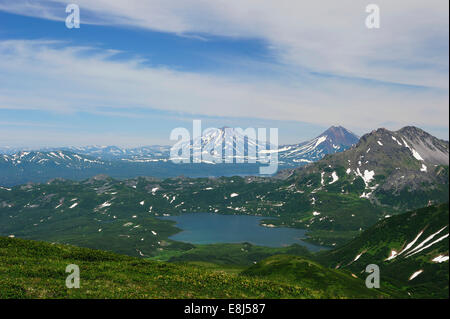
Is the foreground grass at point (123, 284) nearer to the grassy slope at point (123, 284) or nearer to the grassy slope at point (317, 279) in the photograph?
the grassy slope at point (123, 284)

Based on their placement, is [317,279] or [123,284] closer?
[123,284]

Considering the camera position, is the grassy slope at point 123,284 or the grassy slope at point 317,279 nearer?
the grassy slope at point 123,284

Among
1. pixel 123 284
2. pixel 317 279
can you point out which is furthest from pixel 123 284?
pixel 317 279

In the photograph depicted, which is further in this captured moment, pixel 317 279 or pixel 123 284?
pixel 317 279

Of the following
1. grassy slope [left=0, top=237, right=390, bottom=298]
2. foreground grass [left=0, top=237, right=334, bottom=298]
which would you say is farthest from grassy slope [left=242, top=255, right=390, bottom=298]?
grassy slope [left=0, top=237, right=390, bottom=298]

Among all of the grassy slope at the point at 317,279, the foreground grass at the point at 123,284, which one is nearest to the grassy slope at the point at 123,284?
the foreground grass at the point at 123,284

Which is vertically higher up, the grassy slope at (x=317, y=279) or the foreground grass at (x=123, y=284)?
the foreground grass at (x=123, y=284)

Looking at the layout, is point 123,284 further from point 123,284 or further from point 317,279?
point 317,279

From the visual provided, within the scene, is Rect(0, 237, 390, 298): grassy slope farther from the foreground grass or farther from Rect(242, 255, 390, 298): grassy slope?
Rect(242, 255, 390, 298): grassy slope

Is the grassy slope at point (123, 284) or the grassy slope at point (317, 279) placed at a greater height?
the grassy slope at point (123, 284)

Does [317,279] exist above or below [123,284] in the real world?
below

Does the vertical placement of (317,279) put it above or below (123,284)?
below
